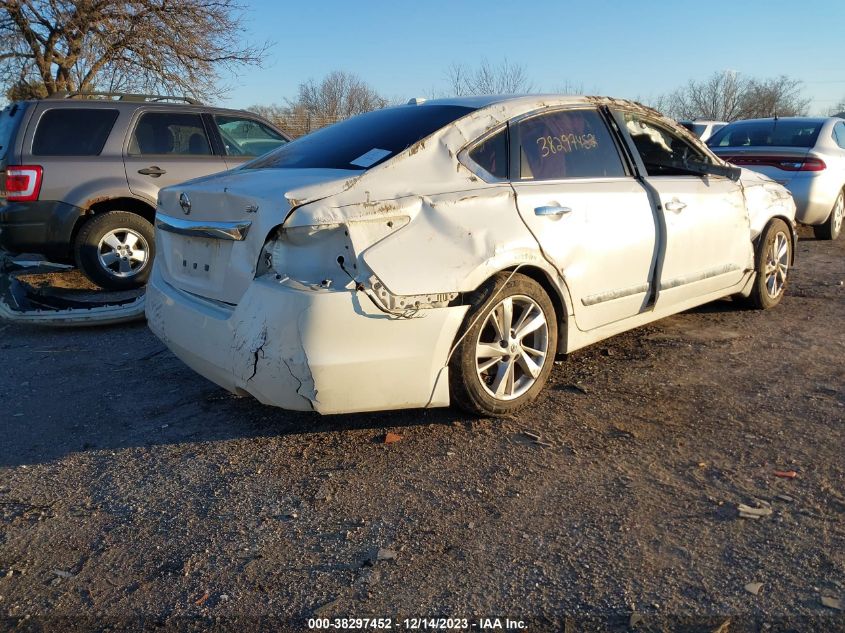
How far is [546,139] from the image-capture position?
13.7ft

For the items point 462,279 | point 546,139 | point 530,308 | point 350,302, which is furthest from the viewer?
point 546,139

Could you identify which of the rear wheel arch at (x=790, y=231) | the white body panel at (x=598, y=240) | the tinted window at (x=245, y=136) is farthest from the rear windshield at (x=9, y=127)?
the rear wheel arch at (x=790, y=231)

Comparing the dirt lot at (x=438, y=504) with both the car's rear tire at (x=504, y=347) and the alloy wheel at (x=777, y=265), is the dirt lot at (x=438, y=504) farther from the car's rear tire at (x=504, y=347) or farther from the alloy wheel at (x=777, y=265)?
the alloy wheel at (x=777, y=265)

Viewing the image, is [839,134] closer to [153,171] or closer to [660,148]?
[660,148]

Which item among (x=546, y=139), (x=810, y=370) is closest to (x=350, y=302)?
(x=546, y=139)

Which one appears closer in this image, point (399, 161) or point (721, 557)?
point (721, 557)

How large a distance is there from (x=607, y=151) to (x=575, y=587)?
2.87 m

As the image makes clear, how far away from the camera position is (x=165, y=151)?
25.6ft

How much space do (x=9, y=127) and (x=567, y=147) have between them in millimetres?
5536

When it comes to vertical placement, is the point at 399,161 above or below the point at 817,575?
above

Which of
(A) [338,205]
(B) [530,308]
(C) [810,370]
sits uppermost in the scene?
(A) [338,205]

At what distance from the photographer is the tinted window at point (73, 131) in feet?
23.0

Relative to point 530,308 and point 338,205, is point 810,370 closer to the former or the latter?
point 530,308

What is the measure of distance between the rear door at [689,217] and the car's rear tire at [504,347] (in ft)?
3.81
